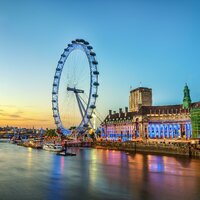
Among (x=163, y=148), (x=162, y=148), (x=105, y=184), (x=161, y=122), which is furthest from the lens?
(x=161, y=122)

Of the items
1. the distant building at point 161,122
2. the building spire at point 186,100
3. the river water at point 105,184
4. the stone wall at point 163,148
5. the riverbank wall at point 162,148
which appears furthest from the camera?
the building spire at point 186,100

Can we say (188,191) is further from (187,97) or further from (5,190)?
(187,97)

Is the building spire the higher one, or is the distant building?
the building spire

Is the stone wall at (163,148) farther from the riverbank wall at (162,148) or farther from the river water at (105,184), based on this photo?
the river water at (105,184)

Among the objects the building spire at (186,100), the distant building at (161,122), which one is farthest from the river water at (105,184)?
the building spire at (186,100)

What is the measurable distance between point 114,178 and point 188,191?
10628mm

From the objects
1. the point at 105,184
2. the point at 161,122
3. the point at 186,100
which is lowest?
the point at 105,184

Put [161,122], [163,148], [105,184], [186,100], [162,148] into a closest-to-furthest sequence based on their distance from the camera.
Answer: [105,184] < [163,148] < [162,148] < [186,100] < [161,122]

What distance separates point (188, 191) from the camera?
29.9 meters

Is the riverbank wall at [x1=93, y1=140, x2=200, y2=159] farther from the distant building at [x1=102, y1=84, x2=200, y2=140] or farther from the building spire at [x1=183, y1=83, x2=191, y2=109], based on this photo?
the building spire at [x1=183, y1=83, x2=191, y2=109]

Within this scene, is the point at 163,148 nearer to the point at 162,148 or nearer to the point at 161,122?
the point at 162,148

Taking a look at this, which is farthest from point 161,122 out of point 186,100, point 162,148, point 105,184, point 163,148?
point 105,184

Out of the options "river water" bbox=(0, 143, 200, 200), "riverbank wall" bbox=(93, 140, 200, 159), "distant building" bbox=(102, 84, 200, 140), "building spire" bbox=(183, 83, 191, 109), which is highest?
"building spire" bbox=(183, 83, 191, 109)

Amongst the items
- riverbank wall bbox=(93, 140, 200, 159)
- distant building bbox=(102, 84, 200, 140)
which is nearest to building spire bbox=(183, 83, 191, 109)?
distant building bbox=(102, 84, 200, 140)
